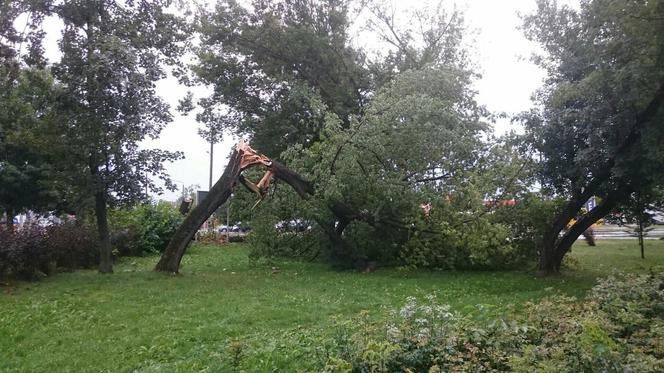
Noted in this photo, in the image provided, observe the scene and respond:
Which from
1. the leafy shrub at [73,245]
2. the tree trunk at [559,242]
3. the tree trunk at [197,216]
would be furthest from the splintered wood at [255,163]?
the tree trunk at [559,242]

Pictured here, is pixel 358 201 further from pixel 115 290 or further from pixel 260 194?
pixel 115 290

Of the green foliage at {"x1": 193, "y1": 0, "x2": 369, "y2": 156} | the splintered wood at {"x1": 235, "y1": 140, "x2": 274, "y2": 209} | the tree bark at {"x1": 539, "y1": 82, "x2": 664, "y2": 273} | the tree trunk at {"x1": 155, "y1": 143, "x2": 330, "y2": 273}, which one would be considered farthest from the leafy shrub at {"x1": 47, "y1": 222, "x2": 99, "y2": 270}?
the tree bark at {"x1": 539, "y1": 82, "x2": 664, "y2": 273}

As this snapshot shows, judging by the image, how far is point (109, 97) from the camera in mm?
10984

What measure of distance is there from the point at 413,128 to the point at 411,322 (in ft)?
27.9

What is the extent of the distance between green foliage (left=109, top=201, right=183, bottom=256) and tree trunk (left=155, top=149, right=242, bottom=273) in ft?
17.8

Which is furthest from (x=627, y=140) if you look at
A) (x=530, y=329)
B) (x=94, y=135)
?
(x=94, y=135)

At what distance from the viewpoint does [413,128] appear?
12.6m

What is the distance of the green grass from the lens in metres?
5.44

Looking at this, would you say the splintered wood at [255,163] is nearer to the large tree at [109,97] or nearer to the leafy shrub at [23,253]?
the large tree at [109,97]

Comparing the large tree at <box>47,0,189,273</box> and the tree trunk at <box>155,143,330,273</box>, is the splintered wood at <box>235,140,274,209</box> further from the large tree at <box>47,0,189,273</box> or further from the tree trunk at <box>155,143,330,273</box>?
the large tree at <box>47,0,189,273</box>

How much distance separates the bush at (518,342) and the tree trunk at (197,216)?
8046mm

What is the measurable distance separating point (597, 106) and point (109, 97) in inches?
373

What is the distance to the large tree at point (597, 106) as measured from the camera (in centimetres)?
837

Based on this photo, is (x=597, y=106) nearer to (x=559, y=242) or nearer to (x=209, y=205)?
(x=559, y=242)
